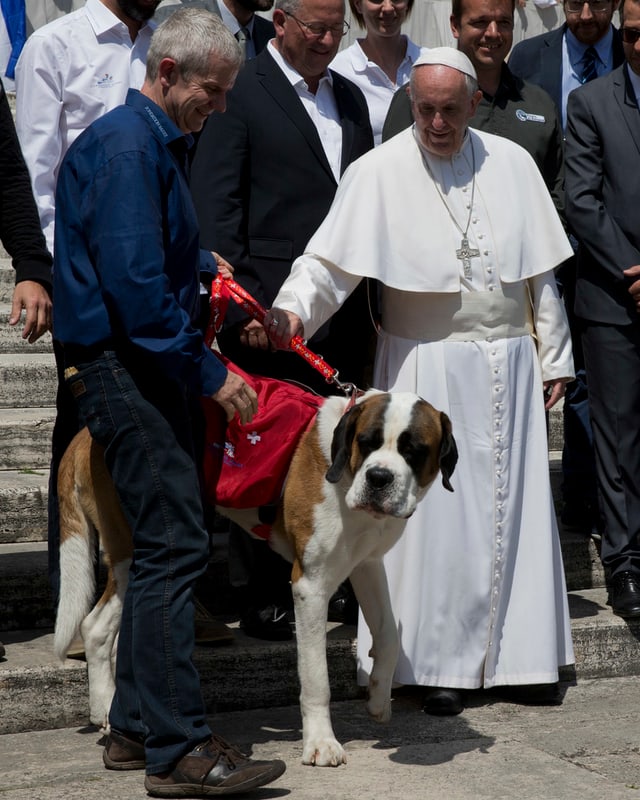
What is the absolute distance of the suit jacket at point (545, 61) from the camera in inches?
262

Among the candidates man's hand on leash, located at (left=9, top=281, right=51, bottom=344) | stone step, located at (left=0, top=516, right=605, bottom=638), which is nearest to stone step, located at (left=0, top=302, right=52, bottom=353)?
stone step, located at (left=0, top=516, right=605, bottom=638)

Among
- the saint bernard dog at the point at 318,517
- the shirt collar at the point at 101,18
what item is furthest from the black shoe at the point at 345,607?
the shirt collar at the point at 101,18

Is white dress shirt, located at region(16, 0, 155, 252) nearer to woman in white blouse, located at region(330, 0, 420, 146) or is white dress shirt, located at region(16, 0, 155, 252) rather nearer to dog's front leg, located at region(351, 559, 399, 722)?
woman in white blouse, located at region(330, 0, 420, 146)

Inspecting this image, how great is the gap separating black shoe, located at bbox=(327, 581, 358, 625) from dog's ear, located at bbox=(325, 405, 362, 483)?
4.11 feet

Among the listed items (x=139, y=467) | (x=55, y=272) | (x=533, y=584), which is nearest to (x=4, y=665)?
(x=139, y=467)

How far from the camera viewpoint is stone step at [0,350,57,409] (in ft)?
22.7

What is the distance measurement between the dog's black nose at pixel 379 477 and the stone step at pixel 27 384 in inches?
132

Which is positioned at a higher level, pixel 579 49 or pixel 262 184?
pixel 579 49

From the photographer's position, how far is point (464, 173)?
505cm

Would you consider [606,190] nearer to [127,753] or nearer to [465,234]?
[465,234]

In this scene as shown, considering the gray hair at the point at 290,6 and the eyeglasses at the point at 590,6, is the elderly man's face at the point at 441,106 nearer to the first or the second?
the gray hair at the point at 290,6

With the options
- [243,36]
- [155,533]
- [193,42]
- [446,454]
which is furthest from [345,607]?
[243,36]

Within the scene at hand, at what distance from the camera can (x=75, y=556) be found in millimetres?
4242

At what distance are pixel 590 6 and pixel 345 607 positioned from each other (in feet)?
11.3
